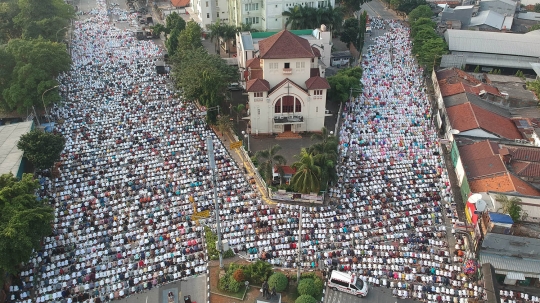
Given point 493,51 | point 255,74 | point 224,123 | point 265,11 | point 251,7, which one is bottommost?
point 224,123

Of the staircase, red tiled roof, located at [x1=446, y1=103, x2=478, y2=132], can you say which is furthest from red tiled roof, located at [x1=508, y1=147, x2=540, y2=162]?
the staircase

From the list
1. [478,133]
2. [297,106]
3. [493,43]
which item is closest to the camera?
[478,133]

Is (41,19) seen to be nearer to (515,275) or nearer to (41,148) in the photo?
(41,148)

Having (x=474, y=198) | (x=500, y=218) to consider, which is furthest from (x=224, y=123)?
(x=500, y=218)

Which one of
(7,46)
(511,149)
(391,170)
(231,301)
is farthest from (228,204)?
(7,46)

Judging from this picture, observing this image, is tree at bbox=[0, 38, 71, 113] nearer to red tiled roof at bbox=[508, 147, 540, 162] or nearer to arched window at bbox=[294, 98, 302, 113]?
arched window at bbox=[294, 98, 302, 113]

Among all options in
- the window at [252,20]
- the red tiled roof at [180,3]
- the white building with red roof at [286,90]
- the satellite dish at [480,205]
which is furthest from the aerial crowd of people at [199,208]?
the red tiled roof at [180,3]
